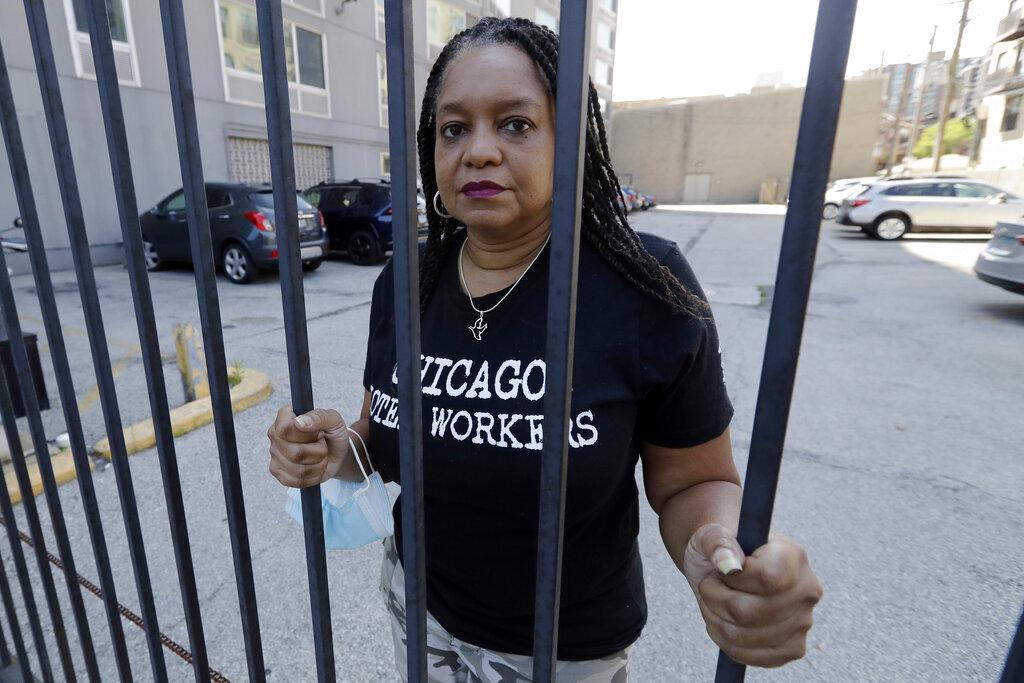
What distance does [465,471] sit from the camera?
3.68ft

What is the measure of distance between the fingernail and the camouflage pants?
0.76 meters

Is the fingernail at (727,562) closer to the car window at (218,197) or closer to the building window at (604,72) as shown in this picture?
the car window at (218,197)

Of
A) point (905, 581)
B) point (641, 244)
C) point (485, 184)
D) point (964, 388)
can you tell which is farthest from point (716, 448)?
point (964, 388)

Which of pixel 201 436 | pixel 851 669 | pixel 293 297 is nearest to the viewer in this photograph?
pixel 293 297

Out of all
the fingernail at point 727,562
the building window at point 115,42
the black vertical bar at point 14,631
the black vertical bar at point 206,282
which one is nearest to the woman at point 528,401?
the black vertical bar at point 206,282

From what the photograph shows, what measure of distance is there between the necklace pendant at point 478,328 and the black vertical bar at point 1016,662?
0.87 m

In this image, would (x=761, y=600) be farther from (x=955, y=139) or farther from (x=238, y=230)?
(x=955, y=139)

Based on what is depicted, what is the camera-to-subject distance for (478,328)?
118 cm

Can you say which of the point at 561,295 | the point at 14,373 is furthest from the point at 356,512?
the point at 14,373

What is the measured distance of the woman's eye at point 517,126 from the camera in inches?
41.8

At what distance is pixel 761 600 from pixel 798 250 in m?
0.37

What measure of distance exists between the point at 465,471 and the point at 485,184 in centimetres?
55

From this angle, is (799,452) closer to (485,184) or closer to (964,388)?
(964,388)

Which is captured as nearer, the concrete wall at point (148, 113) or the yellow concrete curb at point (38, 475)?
the yellow concrete curb at point (38, 475)
